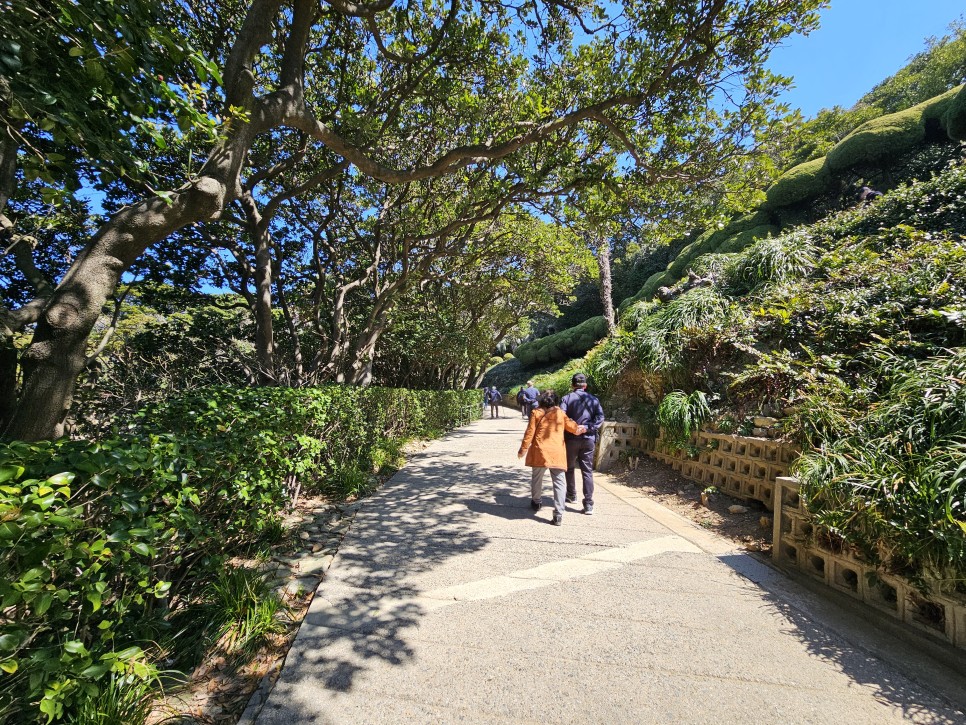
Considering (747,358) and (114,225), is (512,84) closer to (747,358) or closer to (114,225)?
(747,358)

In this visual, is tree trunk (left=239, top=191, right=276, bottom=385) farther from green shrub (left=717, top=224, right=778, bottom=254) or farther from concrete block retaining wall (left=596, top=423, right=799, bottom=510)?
green shrub (left=717, top=224, right=778, bottom=254)

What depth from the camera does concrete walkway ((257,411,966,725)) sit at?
1.94 m

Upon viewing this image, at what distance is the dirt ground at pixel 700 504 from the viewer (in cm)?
396

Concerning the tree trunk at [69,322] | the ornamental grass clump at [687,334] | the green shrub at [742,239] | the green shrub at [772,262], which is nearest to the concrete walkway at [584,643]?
the tree trunk at [69,322]

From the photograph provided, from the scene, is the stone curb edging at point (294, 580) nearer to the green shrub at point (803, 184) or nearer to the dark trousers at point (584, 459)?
the dark trousers at point (584, 459)

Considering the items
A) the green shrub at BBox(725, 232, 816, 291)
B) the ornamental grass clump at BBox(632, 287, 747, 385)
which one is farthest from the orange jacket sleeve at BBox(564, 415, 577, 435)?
the green shrub at BBox(725, 232, 816, 291)

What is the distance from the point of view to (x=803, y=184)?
16250 millimetres

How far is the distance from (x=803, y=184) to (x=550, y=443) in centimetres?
1873

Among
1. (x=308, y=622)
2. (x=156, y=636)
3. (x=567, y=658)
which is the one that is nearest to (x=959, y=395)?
(x=567, y=658)

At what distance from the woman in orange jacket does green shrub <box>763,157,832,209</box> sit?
1723cm

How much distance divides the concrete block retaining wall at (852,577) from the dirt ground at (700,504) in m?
0.46

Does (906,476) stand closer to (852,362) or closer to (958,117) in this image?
(852,362)

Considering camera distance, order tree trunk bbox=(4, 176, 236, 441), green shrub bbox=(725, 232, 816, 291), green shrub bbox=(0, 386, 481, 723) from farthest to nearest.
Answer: green shrub bbox=(725, 232, 816, 291) → tree trunk bbox=(4, 176, 236, 441) → green shrub bbox=(0, 386, 481, 723)

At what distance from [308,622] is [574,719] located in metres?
1.70
